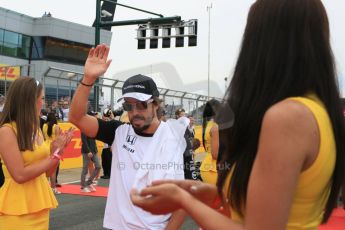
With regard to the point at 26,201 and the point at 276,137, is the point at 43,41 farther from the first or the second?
the point at 276,137

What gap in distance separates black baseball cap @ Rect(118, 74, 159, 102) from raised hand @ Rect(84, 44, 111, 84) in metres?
0.19

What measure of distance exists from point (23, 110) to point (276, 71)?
2333mm

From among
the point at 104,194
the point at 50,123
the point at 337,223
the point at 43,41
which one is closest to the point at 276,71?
the point at 337,223

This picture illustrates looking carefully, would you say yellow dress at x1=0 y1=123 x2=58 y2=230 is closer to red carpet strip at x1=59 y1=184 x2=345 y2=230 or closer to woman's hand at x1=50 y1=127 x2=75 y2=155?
woman's hand at x1=50 y1=127 x2=75 y2=155

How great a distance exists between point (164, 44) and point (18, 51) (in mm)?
21543

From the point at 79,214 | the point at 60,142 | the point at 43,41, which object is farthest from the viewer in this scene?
the point at 43,41

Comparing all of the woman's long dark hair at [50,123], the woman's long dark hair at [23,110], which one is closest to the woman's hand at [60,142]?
the woman's long dark hair at [23,110]

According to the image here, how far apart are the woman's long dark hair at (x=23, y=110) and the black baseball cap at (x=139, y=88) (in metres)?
0.85

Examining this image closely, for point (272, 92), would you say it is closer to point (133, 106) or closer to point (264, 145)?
point (264, 145)

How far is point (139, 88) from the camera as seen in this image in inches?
110

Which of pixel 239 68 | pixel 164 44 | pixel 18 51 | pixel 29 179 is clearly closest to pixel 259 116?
pixel 239 68

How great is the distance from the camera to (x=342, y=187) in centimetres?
156

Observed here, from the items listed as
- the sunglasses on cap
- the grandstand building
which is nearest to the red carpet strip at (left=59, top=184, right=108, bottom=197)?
the sunglasses on cap

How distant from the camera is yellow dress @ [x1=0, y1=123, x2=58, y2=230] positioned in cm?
311
